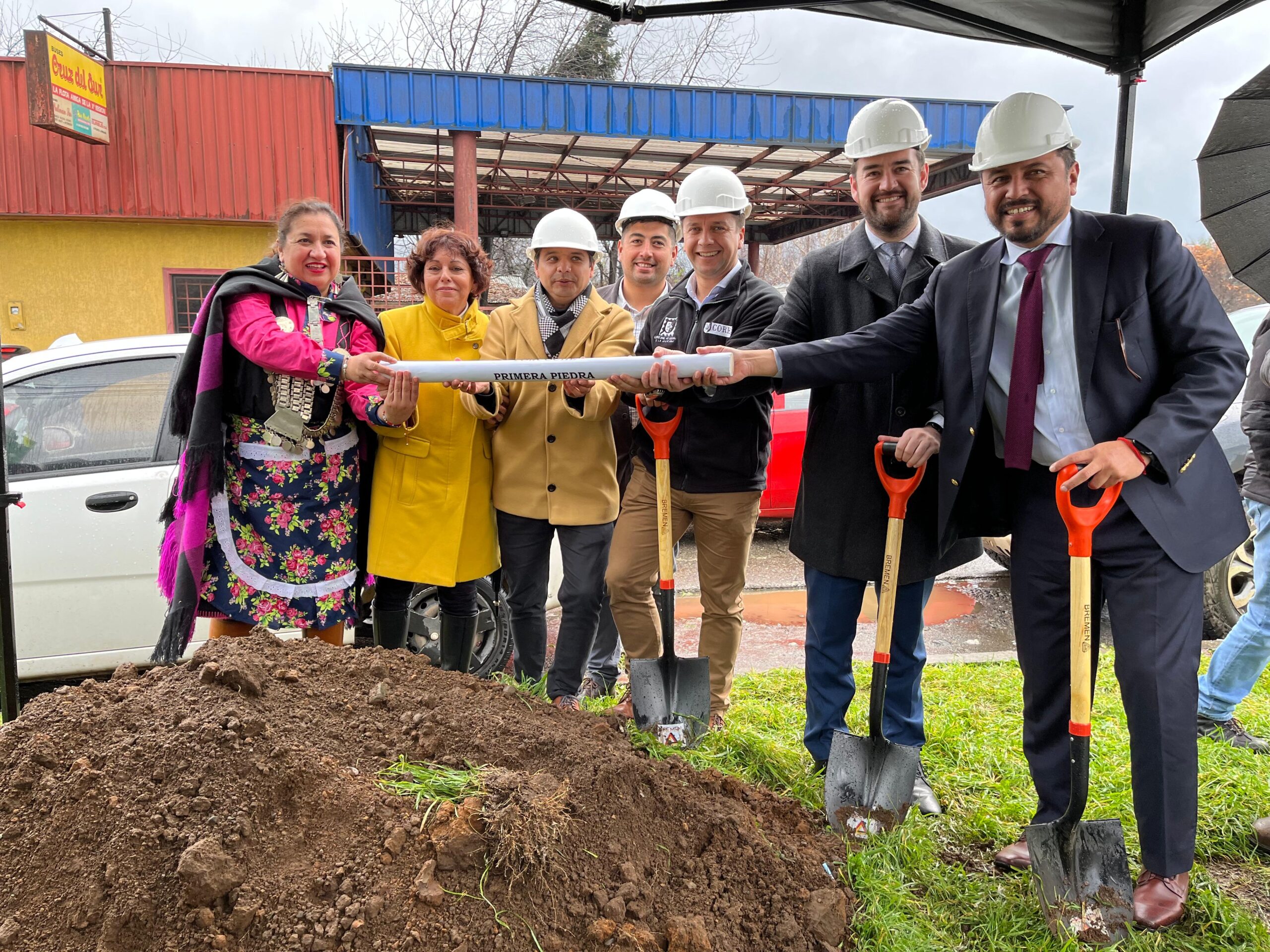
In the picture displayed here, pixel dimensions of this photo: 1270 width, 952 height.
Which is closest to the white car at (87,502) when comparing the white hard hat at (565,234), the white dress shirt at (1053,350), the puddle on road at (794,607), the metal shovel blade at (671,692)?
the white hard hat at (565,234)

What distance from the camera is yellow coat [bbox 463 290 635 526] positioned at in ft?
11.9

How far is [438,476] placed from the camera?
143 inches

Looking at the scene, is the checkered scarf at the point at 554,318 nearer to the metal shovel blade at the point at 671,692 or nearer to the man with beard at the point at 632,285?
the man with beard at the point at 632,285

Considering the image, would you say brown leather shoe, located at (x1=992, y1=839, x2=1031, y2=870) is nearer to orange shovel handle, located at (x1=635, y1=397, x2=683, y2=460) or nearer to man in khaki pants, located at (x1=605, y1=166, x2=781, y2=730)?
man in khaki pants, located at (x1=605, y1=166, x2=781, y2=730)

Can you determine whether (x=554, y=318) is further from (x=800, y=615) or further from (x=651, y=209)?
(x=800, y=615)

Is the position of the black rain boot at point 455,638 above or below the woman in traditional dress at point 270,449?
below

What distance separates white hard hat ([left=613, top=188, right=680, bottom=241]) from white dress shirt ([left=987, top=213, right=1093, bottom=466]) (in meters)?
1.75

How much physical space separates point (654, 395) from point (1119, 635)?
1.72 m

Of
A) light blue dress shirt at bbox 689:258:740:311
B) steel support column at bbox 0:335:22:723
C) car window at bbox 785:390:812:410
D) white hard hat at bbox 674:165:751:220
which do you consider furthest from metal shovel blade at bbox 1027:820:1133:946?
car window at bbox 785:390:812:410

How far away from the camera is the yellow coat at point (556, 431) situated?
364 cm

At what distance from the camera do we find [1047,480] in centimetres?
272

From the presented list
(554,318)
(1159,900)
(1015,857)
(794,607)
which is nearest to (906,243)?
(554,318)

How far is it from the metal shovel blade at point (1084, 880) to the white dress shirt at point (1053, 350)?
1.05m

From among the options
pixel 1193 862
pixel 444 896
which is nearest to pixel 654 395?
pixel 444 896
